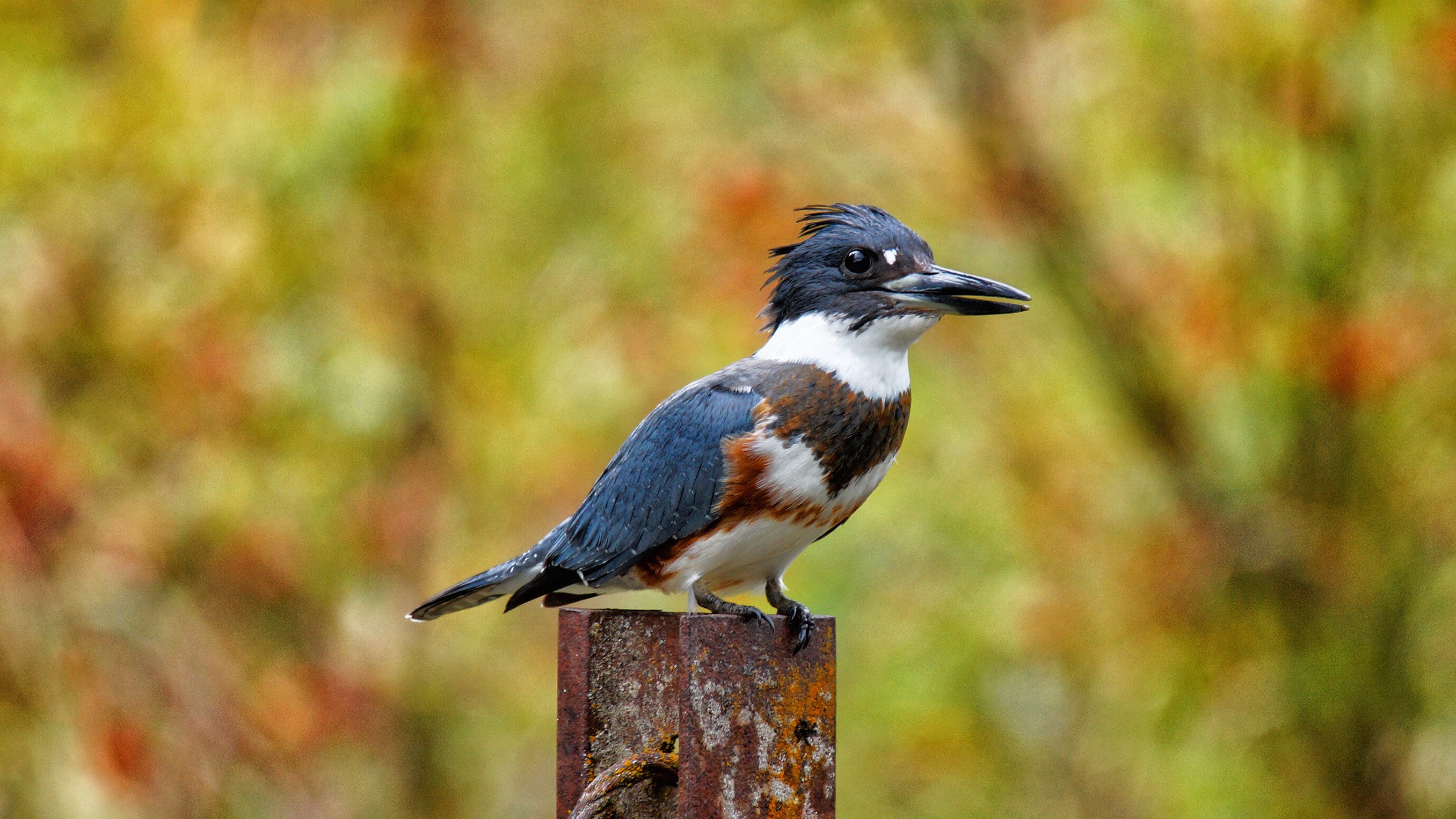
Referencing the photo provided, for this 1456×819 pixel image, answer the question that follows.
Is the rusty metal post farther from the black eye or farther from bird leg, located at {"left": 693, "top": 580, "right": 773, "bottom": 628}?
the black eye

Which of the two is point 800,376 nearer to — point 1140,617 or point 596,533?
point 596,533

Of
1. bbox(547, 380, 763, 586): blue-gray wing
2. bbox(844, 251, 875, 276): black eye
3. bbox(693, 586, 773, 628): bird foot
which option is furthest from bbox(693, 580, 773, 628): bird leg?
bbox(844, 251, 875, 276): black eye

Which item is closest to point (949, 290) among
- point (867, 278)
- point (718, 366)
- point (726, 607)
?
point (867, 278)

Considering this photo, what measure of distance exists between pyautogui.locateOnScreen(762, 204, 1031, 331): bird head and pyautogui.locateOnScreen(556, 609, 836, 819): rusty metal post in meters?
0.82

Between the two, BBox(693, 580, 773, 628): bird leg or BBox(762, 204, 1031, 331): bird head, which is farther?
BBox(762, 204, 1031, 331): bird head

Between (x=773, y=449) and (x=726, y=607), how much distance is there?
13.1 inches

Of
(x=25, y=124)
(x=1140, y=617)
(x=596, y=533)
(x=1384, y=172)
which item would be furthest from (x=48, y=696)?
(x=1384, y=172)

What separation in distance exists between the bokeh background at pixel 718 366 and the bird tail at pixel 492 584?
3.17 metres

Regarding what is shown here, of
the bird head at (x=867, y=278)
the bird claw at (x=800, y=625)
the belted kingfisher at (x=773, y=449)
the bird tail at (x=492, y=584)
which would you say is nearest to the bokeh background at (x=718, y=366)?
the bird head at (x=867, y=278)

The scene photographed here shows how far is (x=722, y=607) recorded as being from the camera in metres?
2.51

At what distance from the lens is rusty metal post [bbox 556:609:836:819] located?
6.23 feet

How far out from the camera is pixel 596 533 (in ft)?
8.89

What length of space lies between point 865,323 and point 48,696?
4402 mm

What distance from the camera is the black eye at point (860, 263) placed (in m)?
2.77
